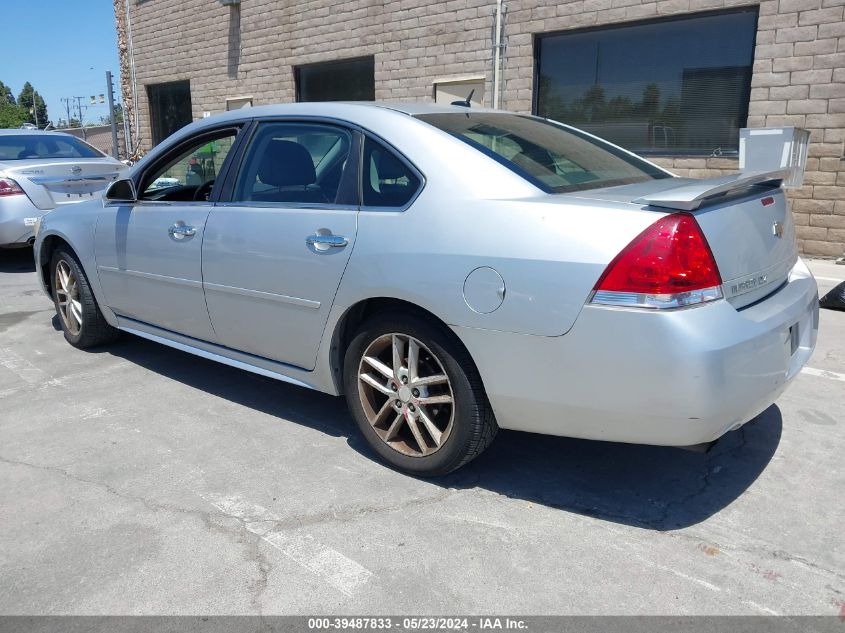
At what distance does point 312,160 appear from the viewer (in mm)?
3566

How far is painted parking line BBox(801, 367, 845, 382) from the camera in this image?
14.6 ft

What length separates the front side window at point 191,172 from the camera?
4043mm

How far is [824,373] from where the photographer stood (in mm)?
4516

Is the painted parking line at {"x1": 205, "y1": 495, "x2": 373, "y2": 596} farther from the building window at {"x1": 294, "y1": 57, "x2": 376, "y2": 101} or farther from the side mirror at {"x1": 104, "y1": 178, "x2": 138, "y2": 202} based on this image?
the building window at {"x1": 294, "y1": 57, "x2": 376, "y2": 101}

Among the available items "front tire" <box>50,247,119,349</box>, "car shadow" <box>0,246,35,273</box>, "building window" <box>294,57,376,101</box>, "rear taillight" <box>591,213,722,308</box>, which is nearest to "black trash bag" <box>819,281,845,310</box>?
"rear taillight" <box>591,213,722,308</box>

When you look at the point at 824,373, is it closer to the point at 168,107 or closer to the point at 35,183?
the point at 35,183

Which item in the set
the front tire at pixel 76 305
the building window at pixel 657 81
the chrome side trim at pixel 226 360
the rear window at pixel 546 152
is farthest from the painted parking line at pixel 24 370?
the building window at pixel 657 81

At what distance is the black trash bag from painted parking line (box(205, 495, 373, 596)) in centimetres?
527

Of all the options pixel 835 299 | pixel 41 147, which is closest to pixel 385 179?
pixel 835 299

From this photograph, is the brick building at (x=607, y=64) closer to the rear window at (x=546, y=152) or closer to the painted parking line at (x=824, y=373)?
the painted parking line at (x=824, y=373)

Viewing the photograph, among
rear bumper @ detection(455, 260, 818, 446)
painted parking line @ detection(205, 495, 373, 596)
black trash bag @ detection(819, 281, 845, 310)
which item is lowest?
painted parking line @ detection(205, 495, 373, 596)

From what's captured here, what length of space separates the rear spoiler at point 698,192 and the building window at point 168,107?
16140 millimetres

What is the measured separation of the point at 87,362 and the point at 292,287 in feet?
7.77

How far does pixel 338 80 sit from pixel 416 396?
36.9 ft
